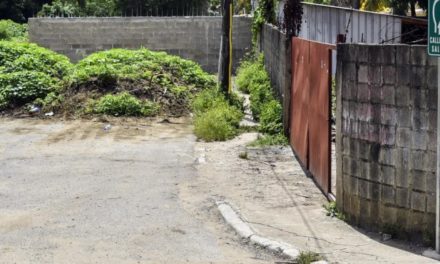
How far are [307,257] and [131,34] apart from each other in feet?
69.8

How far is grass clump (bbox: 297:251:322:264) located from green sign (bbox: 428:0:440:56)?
87.0 inches

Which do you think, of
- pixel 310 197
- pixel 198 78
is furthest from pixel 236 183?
pixel 198 78

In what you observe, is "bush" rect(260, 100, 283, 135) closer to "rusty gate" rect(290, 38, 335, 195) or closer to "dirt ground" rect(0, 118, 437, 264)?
"dirt ground" rect(0, 118, 437, 264)

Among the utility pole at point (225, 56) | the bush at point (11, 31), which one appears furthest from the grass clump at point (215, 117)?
the bush at point (11, 31)

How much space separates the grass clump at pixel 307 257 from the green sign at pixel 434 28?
221cm

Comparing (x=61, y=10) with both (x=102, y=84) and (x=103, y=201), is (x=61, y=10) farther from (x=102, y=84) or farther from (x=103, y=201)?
(x=103, y=201)

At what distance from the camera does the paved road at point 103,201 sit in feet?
26.2

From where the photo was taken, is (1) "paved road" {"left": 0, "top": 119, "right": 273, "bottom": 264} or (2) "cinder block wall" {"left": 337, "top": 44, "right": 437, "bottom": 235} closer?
(2) "cinder block wall" {"left": 337, "top": 44, "right": 437, "bottom": 235}

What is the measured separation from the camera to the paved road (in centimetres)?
797

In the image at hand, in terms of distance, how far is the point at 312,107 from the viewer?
439 inches

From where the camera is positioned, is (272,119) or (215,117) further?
(215,117)

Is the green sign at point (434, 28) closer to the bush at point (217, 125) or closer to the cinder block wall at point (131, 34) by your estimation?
the bush at point (217, 125)

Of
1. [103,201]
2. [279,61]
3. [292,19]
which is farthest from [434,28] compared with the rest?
[279,61]

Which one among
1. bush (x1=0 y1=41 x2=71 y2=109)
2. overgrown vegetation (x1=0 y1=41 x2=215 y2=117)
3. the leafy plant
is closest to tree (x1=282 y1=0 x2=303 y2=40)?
overgrown vegetation (x1=0 y1=41 x2=215 y2=117)
